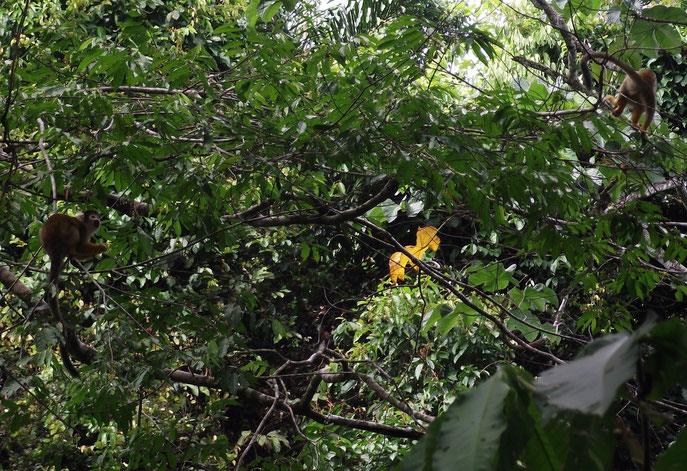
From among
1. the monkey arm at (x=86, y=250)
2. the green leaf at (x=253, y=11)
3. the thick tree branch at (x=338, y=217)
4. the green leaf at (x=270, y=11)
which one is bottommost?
the thick tree branch at (x=338, y=217)

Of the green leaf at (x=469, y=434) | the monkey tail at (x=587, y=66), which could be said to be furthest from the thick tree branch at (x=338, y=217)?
the green leaf at (x=469, y=434)

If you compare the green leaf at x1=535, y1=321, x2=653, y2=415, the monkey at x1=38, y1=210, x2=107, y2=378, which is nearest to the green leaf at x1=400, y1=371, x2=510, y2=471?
the green leaf at x1=535, y1=321, x2=653, y2=415

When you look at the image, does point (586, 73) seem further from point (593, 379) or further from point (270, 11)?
point (593, 379)

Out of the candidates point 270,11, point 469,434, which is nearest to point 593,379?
point 469,434

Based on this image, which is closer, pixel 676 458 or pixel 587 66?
pixel 676 458

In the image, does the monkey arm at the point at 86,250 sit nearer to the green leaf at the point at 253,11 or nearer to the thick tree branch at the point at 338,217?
the thick tree branch at the point at 338,217

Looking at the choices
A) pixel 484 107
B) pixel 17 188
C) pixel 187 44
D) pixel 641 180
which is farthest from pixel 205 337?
pixel 187 44

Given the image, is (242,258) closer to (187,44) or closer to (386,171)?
(187,44)

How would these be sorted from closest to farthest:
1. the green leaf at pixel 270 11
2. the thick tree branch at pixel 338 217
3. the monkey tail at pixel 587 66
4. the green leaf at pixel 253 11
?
the green leaf at pixel 270 11 < the green leaf at pixel 253 11 < the thick tree branch at pixel 338 217 < the monkey tail at pixel 587 66

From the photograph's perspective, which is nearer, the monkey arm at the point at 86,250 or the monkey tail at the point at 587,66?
the monkey tail at the point at 587,66

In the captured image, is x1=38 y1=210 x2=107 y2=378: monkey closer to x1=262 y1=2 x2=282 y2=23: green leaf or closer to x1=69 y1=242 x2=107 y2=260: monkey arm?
x1=69 y1=242 x2=107 y2=260: monkey arm

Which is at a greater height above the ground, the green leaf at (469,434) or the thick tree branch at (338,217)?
the thick tree branch at (338,217)

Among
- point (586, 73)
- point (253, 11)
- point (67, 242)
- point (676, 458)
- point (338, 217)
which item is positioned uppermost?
point (253, 11)

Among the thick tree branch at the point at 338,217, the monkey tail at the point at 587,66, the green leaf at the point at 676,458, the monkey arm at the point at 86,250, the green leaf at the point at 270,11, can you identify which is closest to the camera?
the green leaf at the point at 676,458
